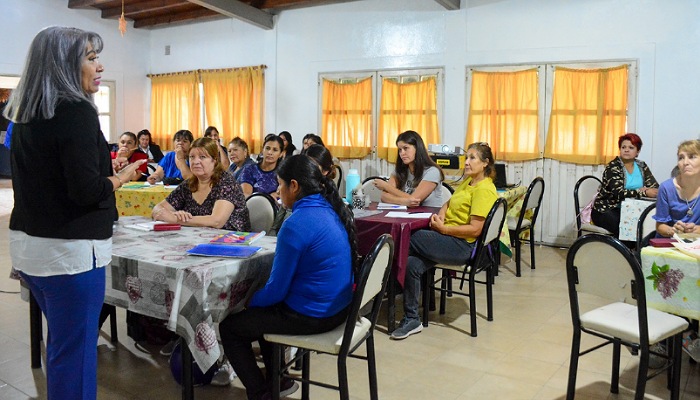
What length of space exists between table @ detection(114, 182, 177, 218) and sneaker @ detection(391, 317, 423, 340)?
245 centimetres

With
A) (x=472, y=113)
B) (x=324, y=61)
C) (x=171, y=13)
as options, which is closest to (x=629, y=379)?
(x=472, y=113)

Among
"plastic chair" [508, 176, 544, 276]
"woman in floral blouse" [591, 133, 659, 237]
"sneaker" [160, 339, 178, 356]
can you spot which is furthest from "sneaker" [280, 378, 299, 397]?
"woman in floral blouse" [591, 133, 659, 237]

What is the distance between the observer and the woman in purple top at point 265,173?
193 inches

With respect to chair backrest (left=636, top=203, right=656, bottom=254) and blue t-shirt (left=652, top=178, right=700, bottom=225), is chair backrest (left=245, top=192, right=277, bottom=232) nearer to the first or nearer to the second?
chair backrest (left=636, top=203, right=656, bottom=254)

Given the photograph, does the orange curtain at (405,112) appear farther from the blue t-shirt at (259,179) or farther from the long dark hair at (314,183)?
the long dark hair at (314,183)

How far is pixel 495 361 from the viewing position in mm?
3086

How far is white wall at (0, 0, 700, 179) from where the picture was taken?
575cm

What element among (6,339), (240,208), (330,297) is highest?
(240,208)

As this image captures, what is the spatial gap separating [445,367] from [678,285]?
1.15 metres

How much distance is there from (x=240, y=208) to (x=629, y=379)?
6.95 ft

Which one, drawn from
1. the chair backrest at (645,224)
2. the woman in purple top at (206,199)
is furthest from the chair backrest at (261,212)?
the chair backrest at (645,224)

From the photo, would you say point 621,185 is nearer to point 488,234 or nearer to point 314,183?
point 488,234

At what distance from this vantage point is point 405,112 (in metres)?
7.21

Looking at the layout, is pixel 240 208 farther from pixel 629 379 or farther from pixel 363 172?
pixel 363 172
